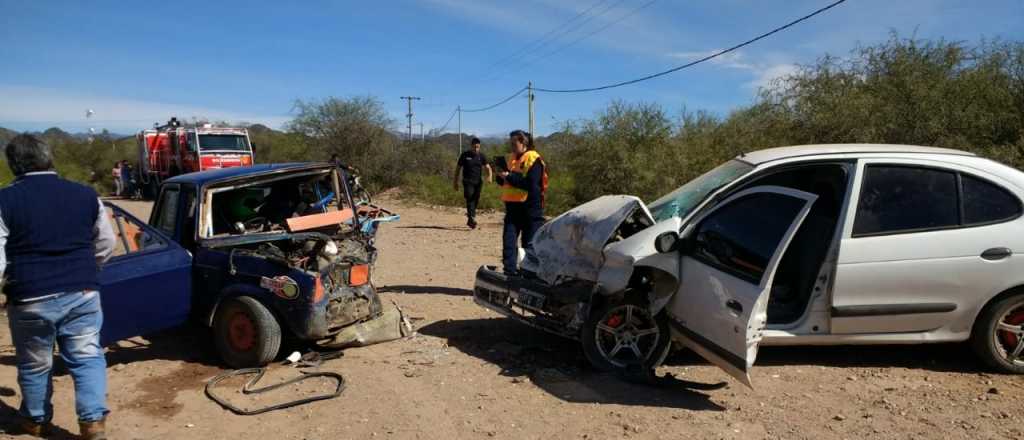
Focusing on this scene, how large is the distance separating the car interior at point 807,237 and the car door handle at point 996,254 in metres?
0.99

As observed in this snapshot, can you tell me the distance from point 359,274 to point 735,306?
2.99 metres

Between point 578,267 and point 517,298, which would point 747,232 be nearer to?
point 578,267

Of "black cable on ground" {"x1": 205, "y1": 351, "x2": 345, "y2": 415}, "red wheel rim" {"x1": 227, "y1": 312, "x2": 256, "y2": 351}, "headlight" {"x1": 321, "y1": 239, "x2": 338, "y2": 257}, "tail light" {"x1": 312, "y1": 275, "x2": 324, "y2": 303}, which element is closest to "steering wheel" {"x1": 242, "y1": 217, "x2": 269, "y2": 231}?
"headlight" {"x1": 321, "y1": 239, "x2": 338, "y2": 257}

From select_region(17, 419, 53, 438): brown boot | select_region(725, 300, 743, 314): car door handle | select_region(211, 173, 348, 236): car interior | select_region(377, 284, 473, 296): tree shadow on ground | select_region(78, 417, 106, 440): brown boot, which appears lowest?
select_region(17, 419, 53, 438): brown boot

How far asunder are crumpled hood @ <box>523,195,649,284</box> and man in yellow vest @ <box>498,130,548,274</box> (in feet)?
4.82

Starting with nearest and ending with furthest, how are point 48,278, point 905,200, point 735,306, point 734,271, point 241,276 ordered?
point 48,278
point 735,306
point 734,271
point 905,200
point 241,276

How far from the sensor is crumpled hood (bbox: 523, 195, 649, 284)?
16.3ft

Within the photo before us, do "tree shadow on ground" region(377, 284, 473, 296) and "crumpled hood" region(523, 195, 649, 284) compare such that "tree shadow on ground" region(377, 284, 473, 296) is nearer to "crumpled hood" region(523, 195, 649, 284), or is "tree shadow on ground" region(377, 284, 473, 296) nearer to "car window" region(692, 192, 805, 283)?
"crumpled hood" region(523, 195, 649, 284)

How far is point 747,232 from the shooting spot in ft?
14.6

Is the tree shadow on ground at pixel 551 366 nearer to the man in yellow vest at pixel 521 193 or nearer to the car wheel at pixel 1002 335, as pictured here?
the man in yellow vest at pixel 521 193

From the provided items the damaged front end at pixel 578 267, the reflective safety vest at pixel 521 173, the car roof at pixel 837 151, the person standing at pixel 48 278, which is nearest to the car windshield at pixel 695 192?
the car roof at pixel 837 151

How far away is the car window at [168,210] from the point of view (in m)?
5.81

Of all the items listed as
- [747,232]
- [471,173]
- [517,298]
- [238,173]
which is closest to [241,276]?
[238,173]

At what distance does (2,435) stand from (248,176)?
96.7 inches
